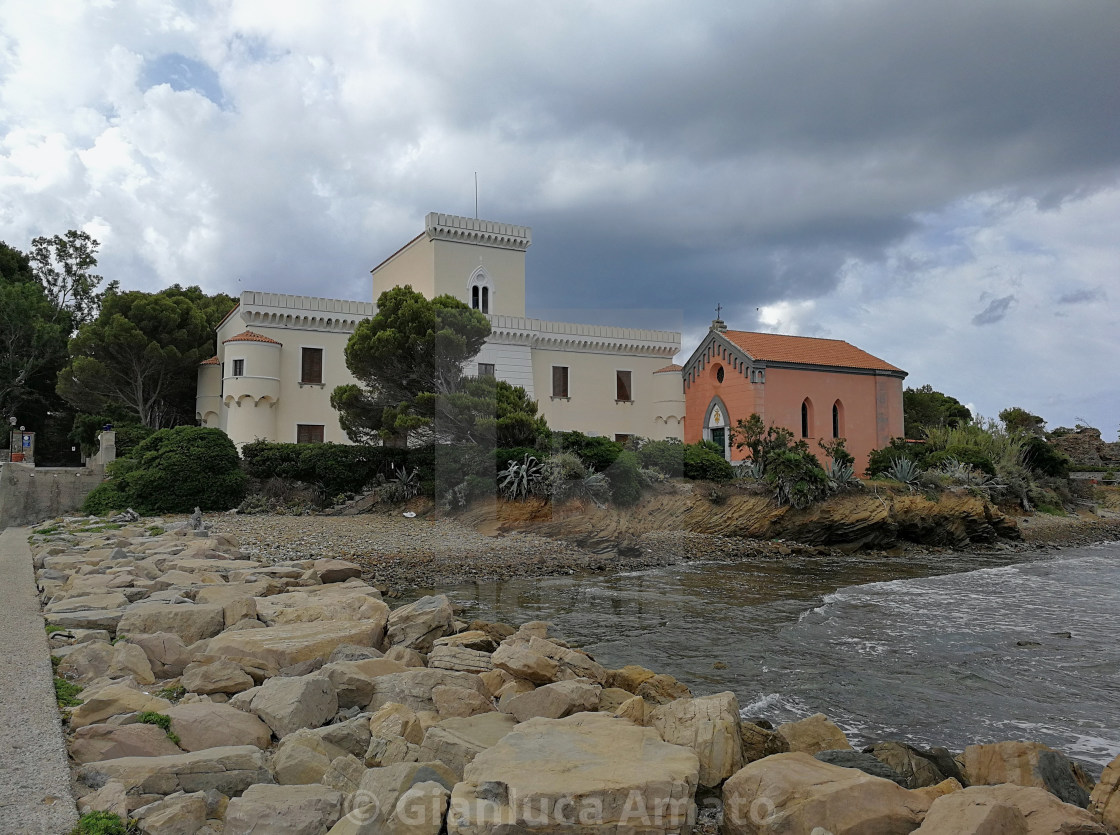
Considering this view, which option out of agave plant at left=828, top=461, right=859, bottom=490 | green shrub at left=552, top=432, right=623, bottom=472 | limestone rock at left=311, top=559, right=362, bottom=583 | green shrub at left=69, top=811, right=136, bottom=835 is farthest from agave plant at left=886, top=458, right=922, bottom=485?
green shrub at left=69, top=811, right=136, bottom=835

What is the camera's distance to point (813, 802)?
3.18 meters

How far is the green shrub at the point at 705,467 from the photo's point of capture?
782 inches

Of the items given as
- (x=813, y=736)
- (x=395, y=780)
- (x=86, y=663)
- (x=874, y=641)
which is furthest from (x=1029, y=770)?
(x=86, y=663)

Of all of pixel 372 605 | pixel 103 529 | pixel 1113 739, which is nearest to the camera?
pixel 1113 739

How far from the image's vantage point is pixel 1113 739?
17.4ft

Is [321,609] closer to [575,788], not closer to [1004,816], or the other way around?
[575,788]

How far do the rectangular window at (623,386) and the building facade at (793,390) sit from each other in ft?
10.9

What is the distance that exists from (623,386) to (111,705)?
2740cm

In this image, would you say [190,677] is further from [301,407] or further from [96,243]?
[96,243]

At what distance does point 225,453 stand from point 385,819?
17.0 metres

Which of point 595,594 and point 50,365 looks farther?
point 50,365

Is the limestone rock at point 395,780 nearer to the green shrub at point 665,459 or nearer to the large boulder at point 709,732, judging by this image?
the large boulder at point 709,732

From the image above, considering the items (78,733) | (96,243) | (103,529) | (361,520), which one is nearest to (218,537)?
(103,529)

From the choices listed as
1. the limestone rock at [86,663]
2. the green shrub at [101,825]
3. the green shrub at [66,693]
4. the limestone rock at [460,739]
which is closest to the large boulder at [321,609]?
the limestone rock at [86,663]
